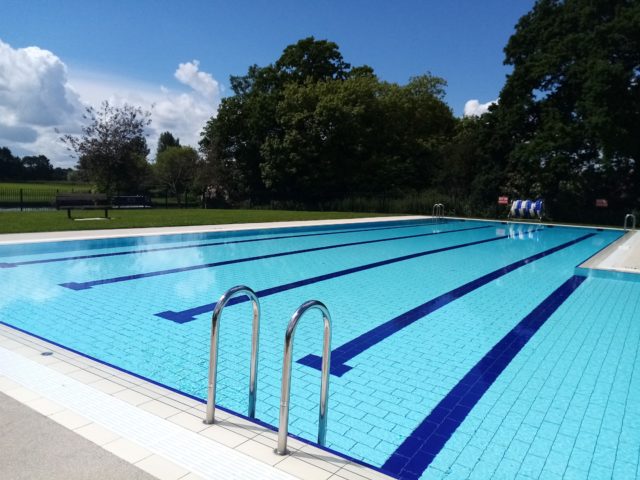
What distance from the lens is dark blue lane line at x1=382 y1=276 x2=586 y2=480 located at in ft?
8.77

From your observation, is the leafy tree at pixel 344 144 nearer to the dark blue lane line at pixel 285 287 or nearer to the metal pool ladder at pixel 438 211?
the metal pool ladder at pixel 438 211

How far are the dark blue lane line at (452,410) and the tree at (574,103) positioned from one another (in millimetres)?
20754

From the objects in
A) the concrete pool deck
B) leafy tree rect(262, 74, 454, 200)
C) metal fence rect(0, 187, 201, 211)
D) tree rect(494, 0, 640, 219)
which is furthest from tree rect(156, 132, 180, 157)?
the concrete pool deck

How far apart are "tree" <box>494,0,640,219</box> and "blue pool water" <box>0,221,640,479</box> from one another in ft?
52.7

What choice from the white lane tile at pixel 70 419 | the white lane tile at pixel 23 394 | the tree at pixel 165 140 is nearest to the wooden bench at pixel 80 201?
the white lane tile at pixel 23 394

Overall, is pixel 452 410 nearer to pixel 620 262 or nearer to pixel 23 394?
pixel 23 394

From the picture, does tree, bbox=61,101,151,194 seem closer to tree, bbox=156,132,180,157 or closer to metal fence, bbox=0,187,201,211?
metal fence, bbox=0,187,201,211

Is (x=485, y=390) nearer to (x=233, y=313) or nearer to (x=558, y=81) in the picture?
(x=233, y=313)

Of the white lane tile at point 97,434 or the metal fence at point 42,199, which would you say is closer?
the white lane tile at point 97,434

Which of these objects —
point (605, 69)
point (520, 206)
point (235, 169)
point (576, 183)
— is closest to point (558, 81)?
point (605, 69)

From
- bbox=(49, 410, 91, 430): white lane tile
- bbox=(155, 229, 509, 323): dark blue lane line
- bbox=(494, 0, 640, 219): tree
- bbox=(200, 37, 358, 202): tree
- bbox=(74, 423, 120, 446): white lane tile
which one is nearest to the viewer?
bbox=(74, 423, 120, 446): white lane tile

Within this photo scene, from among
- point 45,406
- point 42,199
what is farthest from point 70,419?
point 42,199

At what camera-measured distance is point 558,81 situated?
84.0 ft

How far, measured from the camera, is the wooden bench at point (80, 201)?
15.0m
